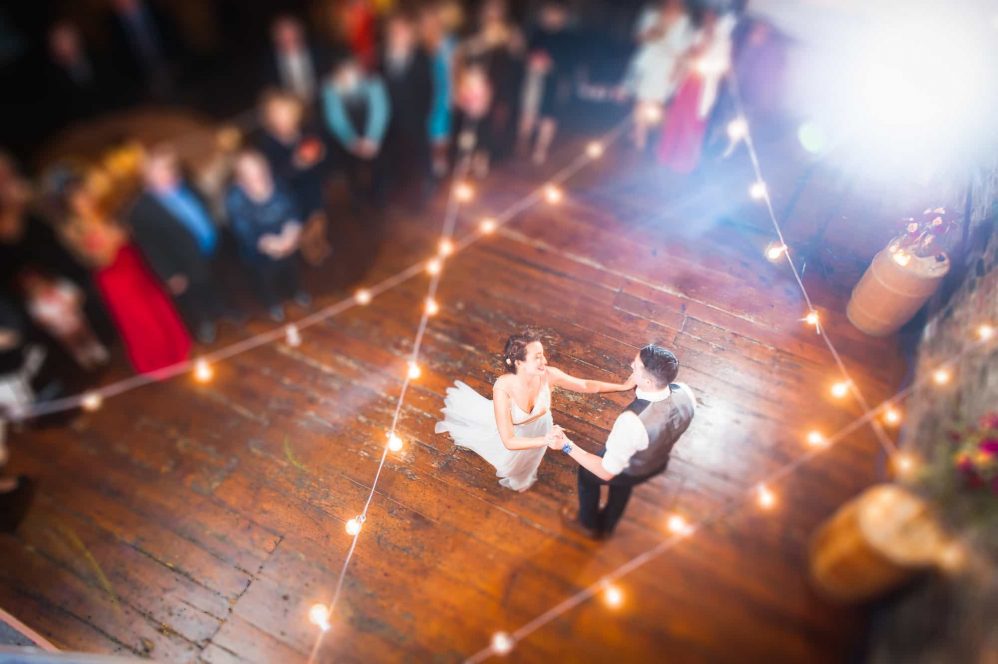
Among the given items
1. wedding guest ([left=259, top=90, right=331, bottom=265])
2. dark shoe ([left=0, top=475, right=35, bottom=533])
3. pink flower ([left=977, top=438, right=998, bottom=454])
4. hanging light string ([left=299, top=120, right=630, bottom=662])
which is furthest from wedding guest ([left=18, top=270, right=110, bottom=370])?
pink flower ([left=977, top=438, right=998, bottom=454])

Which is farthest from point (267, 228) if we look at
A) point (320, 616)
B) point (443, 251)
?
point (320, 616)

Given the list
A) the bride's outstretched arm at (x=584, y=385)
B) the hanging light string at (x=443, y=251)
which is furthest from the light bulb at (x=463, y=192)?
the bride's outstretched arm at (x=584, y=385)

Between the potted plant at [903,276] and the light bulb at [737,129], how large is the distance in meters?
0.99

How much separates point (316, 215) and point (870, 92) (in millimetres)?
3530

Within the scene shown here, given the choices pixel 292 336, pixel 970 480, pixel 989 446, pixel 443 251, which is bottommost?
pixel 970 480

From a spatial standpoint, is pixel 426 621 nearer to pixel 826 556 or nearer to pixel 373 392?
pixel 373 392

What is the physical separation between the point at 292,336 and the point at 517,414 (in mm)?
1959

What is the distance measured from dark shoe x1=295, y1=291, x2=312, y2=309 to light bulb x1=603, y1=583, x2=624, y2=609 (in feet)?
8.93

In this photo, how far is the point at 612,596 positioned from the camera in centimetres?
230

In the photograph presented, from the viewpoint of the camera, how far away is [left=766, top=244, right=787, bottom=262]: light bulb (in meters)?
2.39

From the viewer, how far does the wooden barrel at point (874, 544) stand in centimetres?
195

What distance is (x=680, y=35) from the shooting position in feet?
13.1

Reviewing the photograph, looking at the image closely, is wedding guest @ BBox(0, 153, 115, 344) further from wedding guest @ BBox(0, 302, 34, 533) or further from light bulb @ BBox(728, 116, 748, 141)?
light bulb @ BBox(728, 116, 748, 141)

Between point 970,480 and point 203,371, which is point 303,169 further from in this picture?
point 970,480
